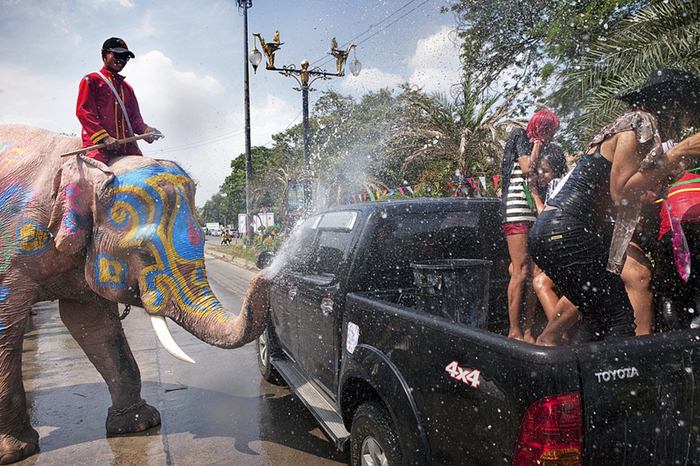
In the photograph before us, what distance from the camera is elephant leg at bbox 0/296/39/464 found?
386 cm

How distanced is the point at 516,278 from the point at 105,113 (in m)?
3.42

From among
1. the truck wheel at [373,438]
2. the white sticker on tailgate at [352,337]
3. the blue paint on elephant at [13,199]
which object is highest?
the blue paint on elephant at [13,199]

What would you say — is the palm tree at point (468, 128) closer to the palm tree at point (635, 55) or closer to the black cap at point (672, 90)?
the palm tree at point (635, 55)

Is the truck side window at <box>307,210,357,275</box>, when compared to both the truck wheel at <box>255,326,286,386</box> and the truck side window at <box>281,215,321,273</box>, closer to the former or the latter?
the truck side window at <box>281,215,321,273</box>

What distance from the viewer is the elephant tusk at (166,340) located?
11.1 ft

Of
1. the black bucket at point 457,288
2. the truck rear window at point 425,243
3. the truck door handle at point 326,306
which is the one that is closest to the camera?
the black bucket at point 457,288

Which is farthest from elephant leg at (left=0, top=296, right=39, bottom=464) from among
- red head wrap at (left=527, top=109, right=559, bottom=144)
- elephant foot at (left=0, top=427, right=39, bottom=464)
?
red head wrap at (left=527, top=109, right=559, bottom=144)

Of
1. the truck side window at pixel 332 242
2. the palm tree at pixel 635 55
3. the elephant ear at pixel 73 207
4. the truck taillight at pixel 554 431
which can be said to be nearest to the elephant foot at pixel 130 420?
the elephant ear at pixel 73 207

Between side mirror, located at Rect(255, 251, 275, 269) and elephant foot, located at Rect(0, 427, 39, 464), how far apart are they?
207 centimetres

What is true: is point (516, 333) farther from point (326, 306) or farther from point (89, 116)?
point (89, 116)

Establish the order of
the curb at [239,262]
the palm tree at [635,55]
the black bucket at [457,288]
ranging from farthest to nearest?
the curb at [239,262]
the palm tree at [635,55]
the black bucket at [457,288]

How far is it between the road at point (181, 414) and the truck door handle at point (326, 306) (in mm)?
1074

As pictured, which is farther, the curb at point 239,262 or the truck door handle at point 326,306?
the curb at point 239,262

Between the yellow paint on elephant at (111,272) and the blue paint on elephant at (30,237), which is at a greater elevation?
the blue paint on elephant at (30,237)
